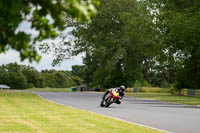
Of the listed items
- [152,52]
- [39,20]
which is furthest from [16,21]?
[152,52]

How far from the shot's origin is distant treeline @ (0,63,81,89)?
10306 centimetres

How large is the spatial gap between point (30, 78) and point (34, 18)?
110683 millimetres

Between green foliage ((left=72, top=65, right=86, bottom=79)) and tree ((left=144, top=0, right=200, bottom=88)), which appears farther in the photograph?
green foliage ((left=72, top=65, right=86, bottom=79))

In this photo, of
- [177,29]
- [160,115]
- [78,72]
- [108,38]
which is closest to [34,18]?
[160,115]

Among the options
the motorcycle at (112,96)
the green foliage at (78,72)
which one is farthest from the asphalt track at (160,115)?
the green foliage at (78,72)

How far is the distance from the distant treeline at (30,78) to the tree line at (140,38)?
131 ft

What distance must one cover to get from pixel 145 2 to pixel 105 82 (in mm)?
26649

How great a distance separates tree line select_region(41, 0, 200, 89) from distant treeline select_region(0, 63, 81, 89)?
39962mm

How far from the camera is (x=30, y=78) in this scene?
370 feet

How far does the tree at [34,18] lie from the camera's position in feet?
10.7

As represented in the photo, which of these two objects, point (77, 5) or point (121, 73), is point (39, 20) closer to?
point (77, 5)

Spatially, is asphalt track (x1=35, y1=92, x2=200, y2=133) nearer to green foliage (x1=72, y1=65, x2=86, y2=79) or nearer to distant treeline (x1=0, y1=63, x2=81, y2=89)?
green foliage (x1=72, y1=65, x2=86, y2=79)

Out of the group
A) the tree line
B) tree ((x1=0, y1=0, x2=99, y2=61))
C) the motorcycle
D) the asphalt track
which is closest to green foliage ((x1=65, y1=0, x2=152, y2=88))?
the tree line

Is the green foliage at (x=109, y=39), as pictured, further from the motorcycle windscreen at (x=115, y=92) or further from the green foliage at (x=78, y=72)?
the green foliage at (x=78, y=72)
